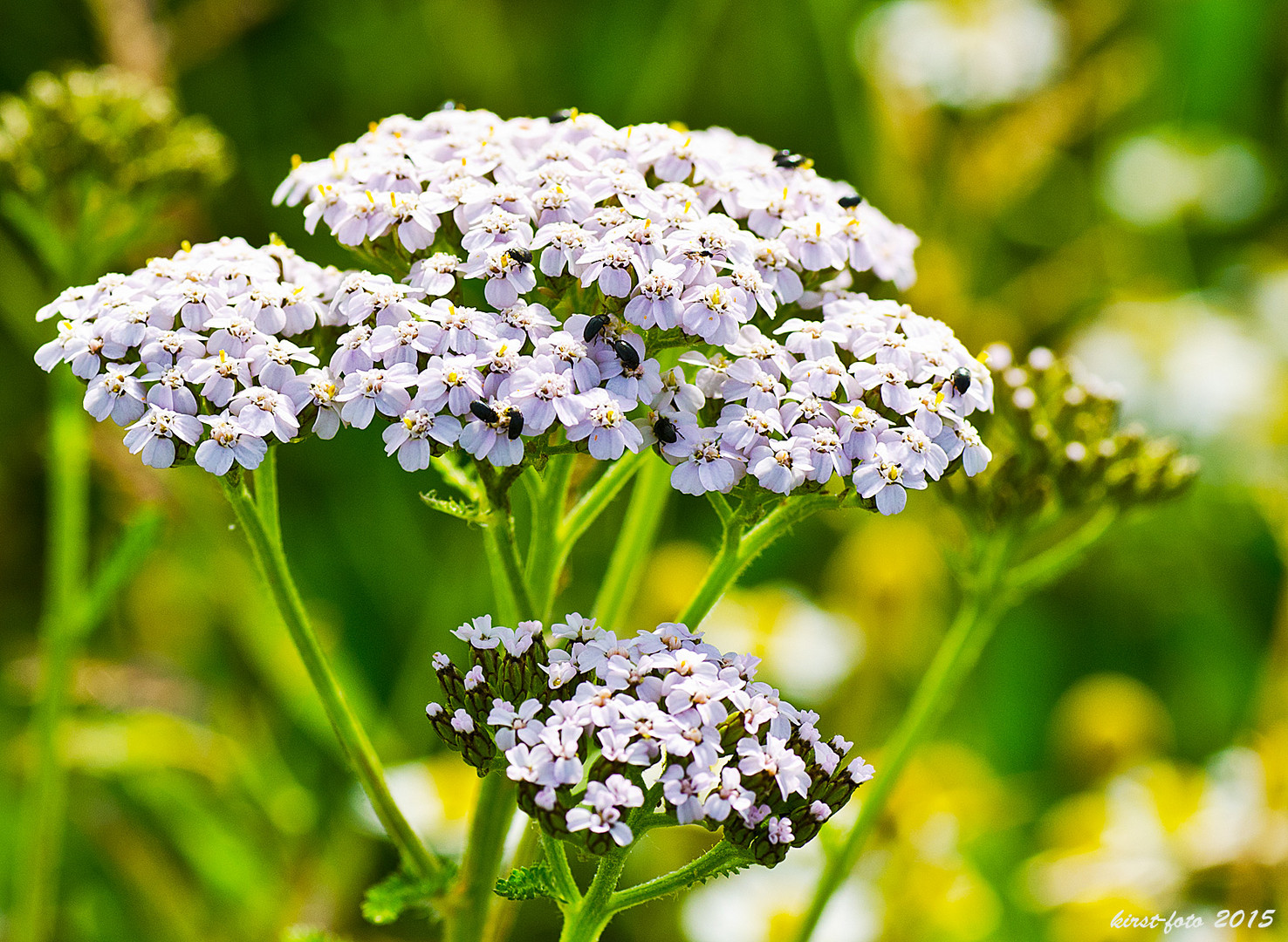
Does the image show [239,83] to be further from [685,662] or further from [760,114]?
[685,662]

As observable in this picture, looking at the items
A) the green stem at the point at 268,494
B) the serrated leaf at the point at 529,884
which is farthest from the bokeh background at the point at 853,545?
the green stem at the point at 268,494

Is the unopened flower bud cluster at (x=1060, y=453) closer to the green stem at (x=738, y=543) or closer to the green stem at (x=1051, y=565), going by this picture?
the green stem at (x=1051, y=565)

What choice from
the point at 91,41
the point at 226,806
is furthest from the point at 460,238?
the point at 91,41

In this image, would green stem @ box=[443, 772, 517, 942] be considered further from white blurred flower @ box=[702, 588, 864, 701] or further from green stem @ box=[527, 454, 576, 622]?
white blurred flower @ box=[702, 588, 864, 701]

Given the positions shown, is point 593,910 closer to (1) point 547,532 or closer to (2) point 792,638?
(1) point 547,532

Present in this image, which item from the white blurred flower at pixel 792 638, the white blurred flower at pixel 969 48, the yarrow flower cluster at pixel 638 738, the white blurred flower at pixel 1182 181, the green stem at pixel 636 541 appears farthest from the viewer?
the white blurred flower at pixel 1182 181
